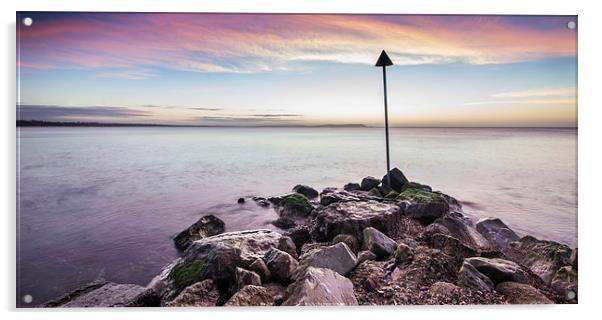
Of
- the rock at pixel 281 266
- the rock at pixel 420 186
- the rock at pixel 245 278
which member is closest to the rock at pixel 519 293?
the rock at pixel 420 186

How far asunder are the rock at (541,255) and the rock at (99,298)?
3.64 meters

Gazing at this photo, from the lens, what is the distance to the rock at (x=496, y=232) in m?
3.40

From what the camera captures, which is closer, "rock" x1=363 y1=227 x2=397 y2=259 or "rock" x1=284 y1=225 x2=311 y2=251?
"rock" x1=363 y1=227 x2=397 y2=259

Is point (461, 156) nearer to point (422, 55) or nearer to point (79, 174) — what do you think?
point (422, 55)

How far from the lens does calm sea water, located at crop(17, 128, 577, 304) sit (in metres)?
3.03

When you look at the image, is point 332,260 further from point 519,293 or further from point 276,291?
point 519,293

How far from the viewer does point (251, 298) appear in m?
2.65

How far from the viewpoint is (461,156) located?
161 inches

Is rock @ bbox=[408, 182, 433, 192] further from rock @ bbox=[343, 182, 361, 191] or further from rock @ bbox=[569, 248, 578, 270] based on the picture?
rock @ bbox=[569, 248, 578, 270]

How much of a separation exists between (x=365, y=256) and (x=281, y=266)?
2.62 feet

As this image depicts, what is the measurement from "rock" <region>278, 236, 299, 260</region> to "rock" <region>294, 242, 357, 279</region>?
0.24m

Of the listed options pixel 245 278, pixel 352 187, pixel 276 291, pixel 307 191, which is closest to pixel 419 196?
pixel 352 187

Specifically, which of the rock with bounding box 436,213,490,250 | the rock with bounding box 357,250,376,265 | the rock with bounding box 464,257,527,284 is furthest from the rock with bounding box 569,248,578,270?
the rock with bounding box 357,250,376,265
